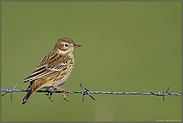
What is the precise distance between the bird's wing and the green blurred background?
9.31ft

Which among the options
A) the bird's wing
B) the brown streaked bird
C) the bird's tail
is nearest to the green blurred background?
the brown streaked bird

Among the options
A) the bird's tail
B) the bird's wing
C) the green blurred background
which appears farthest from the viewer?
the green blurred background

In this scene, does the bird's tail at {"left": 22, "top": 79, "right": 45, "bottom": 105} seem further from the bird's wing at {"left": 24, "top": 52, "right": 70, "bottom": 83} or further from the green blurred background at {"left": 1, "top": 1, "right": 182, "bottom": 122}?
the green blurred background at {"left": 1, "top": 1, "right": 182, "bottom": 122}

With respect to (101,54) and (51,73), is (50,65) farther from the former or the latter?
(101,54)

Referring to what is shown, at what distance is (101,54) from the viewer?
15805 mm

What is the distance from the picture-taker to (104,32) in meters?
18.9

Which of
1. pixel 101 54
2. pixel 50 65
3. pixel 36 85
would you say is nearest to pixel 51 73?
pixel 50 65

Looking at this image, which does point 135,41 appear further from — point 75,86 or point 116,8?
point 75,86

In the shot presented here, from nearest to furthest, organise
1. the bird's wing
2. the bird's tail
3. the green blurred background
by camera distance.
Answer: the bird's tail < the bird's wing < the green blurred background

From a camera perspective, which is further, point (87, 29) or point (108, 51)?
point (87, 29)

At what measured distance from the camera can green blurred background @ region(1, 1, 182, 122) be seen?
10.6 meters

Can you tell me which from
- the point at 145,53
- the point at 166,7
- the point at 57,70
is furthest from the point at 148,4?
the point at 57,70

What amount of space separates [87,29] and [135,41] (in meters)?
3.81

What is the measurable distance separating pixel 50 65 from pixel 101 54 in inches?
356
